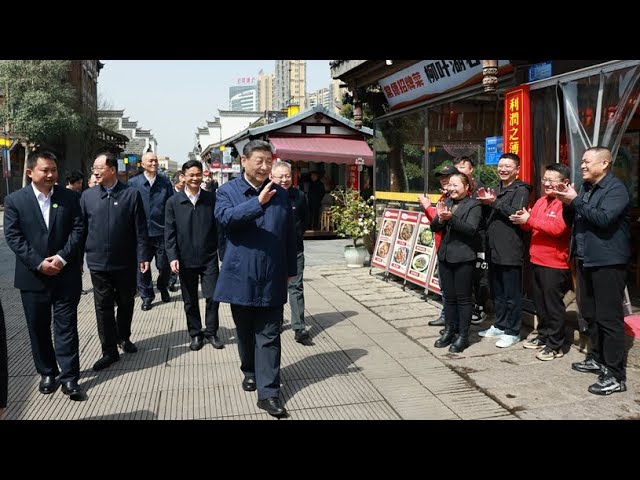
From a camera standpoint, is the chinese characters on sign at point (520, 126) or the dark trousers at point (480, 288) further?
the dark trousers at point (480, 288)

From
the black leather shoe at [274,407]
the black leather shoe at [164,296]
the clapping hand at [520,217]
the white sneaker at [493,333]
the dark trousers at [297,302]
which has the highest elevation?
the clapping hand at [520,217]

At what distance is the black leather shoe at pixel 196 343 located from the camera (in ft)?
17.8

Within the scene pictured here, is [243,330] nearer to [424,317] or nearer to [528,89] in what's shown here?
[424,317]

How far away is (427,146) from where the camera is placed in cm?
853

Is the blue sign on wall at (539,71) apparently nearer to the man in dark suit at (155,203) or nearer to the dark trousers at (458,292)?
the dark trousers at (458,292)

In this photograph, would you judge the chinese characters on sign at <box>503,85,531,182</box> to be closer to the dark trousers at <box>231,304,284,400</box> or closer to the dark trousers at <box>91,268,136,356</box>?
the dark trousers at <box>231,304,284,400</box>

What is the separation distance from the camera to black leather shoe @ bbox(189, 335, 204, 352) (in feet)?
17.8

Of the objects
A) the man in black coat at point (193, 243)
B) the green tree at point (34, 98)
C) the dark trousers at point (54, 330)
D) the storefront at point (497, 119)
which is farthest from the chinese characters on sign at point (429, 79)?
the green tree at point (34, 98)

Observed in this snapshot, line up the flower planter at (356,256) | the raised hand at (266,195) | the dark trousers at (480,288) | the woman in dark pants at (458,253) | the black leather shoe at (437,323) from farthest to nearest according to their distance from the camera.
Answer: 1. the flower planter at (356,256)
2. the dark trousers at (480,288)
3. the black leather shoe at (437,323)
4. the woman in dark pants at (458,253)
5. the raised hand at (266,195)

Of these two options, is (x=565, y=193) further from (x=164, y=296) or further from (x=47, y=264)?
(x=164, y=296)

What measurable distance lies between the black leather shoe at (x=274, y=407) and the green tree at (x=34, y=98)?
27.4 m

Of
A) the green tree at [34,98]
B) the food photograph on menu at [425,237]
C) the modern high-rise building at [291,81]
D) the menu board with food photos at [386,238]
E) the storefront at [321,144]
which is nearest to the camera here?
the food photograph on menu at [425,237]

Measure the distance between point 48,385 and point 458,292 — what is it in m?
3.59

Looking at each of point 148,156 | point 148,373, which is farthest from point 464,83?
point 148,373
